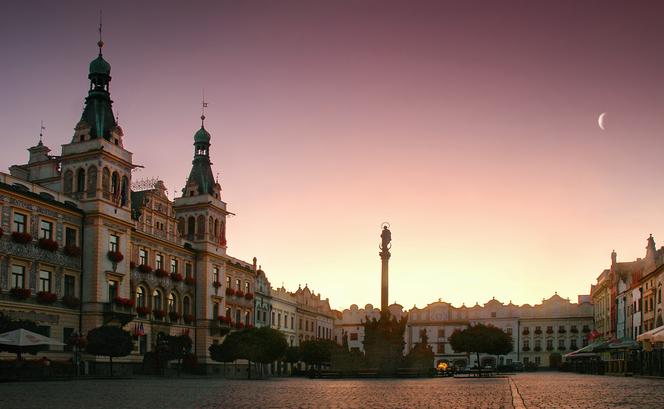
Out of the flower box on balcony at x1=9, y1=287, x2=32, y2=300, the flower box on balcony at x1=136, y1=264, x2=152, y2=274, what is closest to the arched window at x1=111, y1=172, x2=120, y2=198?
the flower box on balcony at x1=136, y1=264, x2=152, y2=274

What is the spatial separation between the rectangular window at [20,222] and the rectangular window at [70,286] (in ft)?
17.6

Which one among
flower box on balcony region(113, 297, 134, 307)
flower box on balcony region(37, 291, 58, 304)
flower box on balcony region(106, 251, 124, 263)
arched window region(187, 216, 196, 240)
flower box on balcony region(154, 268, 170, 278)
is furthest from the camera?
arched window region(187, 216, 196, 240)

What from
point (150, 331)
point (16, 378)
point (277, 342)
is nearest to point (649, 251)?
point (277, 342)

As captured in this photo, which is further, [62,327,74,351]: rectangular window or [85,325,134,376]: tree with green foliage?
[62,327,74,351]: rectangular window

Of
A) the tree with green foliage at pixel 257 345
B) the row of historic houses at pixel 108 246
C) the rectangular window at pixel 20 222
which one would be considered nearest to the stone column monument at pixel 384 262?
the tree with green foliage at pixel 257 345

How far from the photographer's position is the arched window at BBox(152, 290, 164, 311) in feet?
213

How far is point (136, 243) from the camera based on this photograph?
2453 inches

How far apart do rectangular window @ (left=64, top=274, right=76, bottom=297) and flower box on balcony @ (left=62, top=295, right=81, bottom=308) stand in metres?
0.51

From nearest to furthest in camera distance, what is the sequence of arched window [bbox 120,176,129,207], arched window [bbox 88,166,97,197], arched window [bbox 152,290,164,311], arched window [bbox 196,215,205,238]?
arched window [bbox 88,166,97,197] → arched window [bbox 120,176,129,207] → arched window [bbox 152,290,164,311] → arched window [bbox 196,215,205,238]

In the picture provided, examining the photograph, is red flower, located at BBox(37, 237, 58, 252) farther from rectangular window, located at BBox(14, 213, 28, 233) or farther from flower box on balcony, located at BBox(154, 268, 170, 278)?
flower box on balcony, located at BBox(154, 268, 170, 278)

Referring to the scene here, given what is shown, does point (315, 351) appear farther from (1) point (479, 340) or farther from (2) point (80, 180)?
(2) point (80, 180)

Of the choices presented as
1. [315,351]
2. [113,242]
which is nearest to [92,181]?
[113,242]

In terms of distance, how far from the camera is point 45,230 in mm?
52000

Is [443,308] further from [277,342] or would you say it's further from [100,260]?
[100,260]
